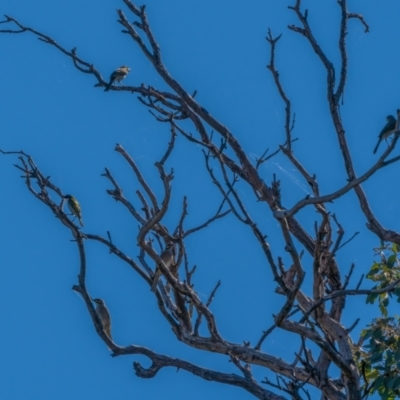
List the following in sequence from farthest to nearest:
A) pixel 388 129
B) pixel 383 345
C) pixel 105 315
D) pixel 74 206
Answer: pixel 74 206 < pixel 105 315 < pixel 388 129 < pixel 383 345

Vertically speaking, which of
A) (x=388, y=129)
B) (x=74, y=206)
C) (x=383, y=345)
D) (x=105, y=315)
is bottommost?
(x=383, y=345)

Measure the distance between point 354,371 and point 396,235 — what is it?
1268mm

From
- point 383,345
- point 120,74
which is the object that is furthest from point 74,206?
point 383,345

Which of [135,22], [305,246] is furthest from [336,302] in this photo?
[135,22]

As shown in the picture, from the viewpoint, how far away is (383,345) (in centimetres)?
686

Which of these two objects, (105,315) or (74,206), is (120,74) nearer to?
(74,206)

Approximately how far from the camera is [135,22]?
858 cm

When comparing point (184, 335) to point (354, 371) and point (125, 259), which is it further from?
point (354, 371)

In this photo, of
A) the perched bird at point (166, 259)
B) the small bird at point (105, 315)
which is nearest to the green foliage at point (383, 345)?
the perched bird at point (166, 259)

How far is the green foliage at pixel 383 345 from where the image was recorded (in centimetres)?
676

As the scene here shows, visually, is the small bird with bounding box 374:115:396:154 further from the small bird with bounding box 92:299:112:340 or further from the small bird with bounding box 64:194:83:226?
the small bird with bounding box 64:194:83:226

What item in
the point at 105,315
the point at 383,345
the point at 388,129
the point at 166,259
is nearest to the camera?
the point at 383,345

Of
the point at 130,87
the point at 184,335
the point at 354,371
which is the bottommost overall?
the point at 354,371

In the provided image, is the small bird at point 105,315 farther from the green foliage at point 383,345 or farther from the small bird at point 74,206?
the green foliage at point 383,345
